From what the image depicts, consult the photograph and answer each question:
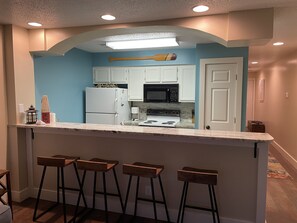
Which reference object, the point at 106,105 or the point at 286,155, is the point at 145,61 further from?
the point at 286,155

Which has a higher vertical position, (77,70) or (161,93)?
(77,70)

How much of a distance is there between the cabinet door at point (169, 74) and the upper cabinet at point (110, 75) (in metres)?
0.84

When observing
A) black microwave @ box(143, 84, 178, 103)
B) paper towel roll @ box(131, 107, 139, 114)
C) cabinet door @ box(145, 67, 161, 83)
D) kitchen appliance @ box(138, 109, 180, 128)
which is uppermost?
cabinet door @ box(145, 67, 161, 83)

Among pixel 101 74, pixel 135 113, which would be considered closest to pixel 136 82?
pixel 135 113

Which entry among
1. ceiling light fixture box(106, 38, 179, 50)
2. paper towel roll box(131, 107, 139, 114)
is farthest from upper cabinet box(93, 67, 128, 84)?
ceiling light fixture box(106, 38, 179, 50)

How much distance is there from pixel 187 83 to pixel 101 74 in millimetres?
1996

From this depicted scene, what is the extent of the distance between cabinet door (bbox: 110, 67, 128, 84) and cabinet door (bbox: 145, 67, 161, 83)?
1.60 ft

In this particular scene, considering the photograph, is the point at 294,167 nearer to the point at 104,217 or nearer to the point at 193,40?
the point at 193,40

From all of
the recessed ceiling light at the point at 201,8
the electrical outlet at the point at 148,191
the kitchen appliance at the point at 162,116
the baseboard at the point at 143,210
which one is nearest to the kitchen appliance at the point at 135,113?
the kitchen appliance at the point at 162,116

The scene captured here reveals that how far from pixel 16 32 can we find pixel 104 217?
2524 mm

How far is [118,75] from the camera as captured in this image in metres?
5.01

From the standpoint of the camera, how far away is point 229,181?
236 cm

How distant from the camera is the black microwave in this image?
182 inches

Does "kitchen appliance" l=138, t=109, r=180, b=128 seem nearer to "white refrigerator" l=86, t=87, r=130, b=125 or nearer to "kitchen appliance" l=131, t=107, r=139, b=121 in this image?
"kitchen appliance" l=131, t=107, r=139, b=121
